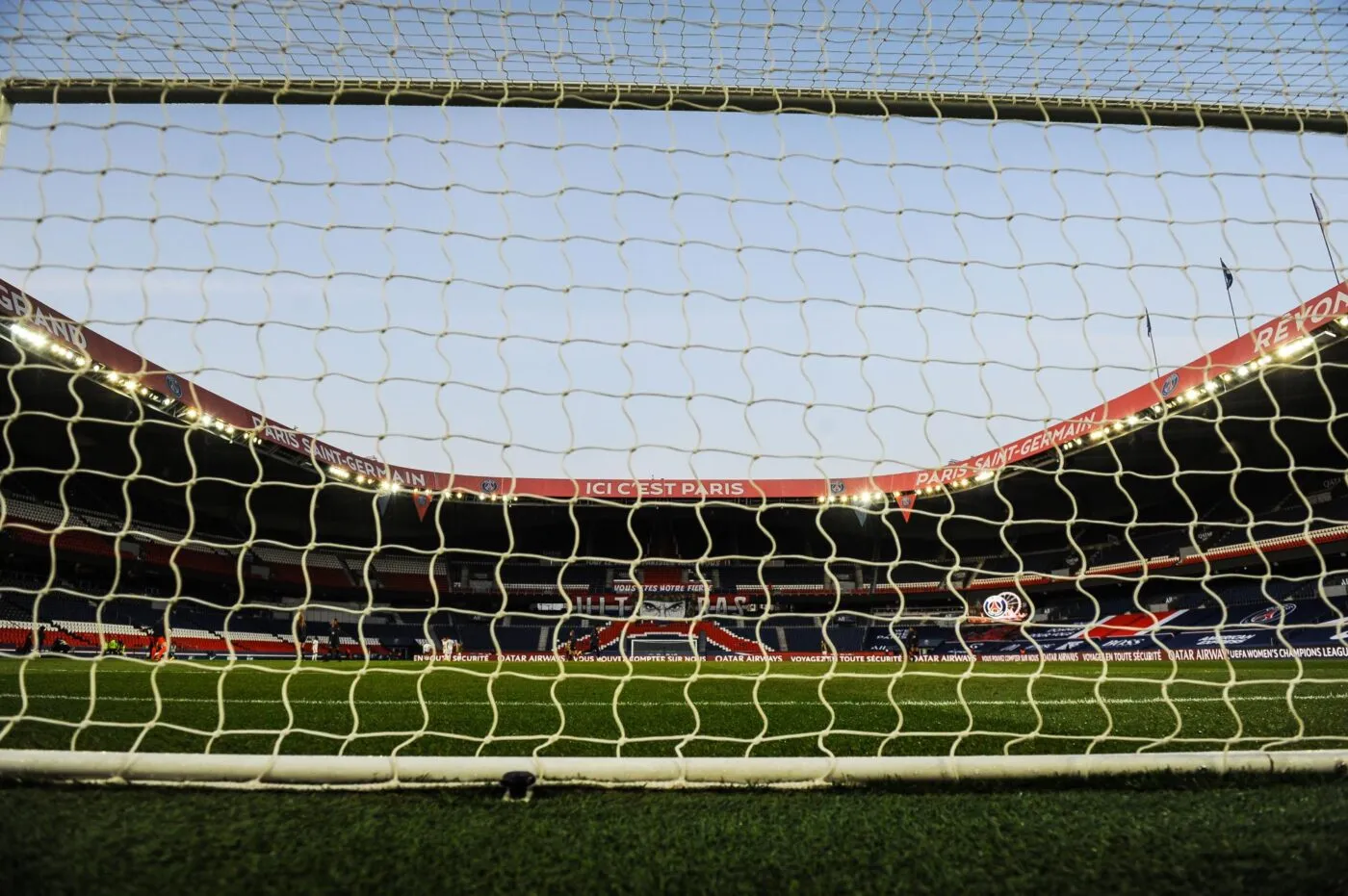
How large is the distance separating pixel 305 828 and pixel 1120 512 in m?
23.5

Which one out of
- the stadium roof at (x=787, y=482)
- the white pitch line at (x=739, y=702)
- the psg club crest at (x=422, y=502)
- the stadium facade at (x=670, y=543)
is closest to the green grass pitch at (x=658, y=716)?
the white pitch line at (x=739, y=702)

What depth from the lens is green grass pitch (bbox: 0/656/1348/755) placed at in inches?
81.5

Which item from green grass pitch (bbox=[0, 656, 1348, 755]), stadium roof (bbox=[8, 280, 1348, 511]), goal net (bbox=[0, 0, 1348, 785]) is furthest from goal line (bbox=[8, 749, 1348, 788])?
stadium roof (bbox=[8, 280, 1348, 511])

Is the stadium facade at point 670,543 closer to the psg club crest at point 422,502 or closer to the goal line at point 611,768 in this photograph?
the psg club crest at point 422,502

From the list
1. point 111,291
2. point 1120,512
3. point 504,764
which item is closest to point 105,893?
point 504,764

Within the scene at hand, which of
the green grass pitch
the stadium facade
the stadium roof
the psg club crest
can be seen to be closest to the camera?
the green grass pitch

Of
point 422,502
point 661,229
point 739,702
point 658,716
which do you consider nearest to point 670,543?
point 422,502

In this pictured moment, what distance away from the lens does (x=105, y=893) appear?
0.94 m

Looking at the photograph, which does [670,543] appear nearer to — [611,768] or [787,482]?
[787,482]

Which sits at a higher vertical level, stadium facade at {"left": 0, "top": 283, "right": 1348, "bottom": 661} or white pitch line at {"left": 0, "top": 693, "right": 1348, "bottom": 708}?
stadium facade at {"left": 0, "top": 283, "right": 1348, "bottom": 661}

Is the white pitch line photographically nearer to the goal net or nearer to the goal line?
the goal net

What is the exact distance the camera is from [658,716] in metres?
3.82

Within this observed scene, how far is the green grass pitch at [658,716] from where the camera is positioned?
2070mm

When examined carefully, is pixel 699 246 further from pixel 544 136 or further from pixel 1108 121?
pixel 1108 121
